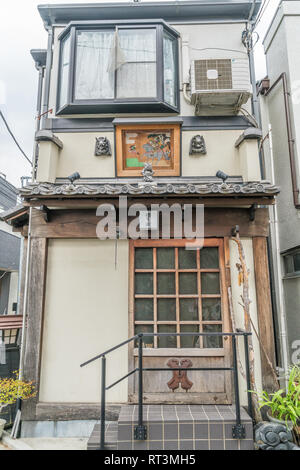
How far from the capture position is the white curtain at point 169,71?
20.6 ft

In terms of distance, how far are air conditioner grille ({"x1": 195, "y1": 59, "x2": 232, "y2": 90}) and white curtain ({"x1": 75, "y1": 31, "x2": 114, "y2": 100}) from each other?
183 cm

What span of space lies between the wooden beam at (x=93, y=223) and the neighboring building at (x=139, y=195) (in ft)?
0.06

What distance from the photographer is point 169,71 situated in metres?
6.43

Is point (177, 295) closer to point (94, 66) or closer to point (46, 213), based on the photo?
point (46, 213)

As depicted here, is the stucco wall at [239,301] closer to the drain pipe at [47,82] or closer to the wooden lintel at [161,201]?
the wooden lintel at [161,201]

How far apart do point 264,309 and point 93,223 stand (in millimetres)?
3282

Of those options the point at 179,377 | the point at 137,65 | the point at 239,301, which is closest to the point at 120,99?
the point at 137,65

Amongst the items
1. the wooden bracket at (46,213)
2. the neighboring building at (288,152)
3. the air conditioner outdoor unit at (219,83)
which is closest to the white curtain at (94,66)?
the air conditioner outdoor unit at (219,83)

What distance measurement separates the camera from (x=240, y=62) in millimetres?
5980

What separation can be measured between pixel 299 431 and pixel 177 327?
86.1 inches
